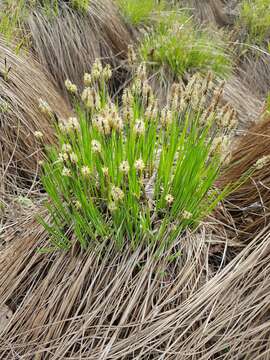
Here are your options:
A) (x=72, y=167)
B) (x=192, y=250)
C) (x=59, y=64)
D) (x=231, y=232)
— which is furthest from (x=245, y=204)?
(x=59, y=64)

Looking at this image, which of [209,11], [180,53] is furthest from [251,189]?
[209,11]

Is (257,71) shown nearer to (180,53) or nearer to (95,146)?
(180,53)

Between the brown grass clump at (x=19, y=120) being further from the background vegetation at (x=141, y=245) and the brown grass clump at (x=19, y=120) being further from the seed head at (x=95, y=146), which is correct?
the seed head at (x=95, y=146)

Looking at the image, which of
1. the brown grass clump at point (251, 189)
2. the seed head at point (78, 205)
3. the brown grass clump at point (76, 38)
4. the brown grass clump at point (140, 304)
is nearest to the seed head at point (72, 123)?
the seed head at point (78, 205)

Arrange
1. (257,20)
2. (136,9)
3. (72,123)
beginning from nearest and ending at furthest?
(72,123), (136,9), (257,20)

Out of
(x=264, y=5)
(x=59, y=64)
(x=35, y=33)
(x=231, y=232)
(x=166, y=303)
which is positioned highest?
(x=35, y=33)

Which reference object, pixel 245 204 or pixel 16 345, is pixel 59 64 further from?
pixel 16 345

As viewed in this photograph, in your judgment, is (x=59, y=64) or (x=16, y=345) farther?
(x=59, y=64)
